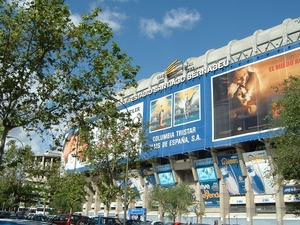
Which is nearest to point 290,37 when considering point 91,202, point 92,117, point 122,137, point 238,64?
point 238,64

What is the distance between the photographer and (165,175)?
62625 millimetres

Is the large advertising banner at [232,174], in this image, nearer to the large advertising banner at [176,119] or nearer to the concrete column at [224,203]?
the concrete column at [224,203]

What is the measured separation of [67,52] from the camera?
14273mm

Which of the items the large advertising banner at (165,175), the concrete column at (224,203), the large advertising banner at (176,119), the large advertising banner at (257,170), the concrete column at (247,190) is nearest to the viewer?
the large advertising banner at (257,170)

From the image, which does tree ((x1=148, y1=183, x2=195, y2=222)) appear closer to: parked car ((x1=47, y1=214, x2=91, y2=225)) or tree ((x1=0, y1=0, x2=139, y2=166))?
parked car ((x1=47, y1=214, x2=91, y2=225))

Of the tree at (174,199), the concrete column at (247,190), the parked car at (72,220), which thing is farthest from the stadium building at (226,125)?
the parked car at (72,220)

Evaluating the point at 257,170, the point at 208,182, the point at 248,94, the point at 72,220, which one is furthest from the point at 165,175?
the point at 72,220

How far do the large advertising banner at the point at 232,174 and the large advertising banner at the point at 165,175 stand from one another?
10714mm

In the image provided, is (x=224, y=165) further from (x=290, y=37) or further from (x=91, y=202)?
(x=91, y=202)

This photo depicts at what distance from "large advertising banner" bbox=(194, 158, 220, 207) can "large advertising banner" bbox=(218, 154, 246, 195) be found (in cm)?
187

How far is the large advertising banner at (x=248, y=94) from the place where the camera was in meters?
45.8

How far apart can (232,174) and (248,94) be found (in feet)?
37.9

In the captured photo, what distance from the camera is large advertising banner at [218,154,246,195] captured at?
50906 mm

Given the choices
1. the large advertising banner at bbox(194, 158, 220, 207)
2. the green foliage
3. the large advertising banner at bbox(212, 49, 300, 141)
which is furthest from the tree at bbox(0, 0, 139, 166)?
the large advertising banner at bbox(194, 158, 220, 207)
